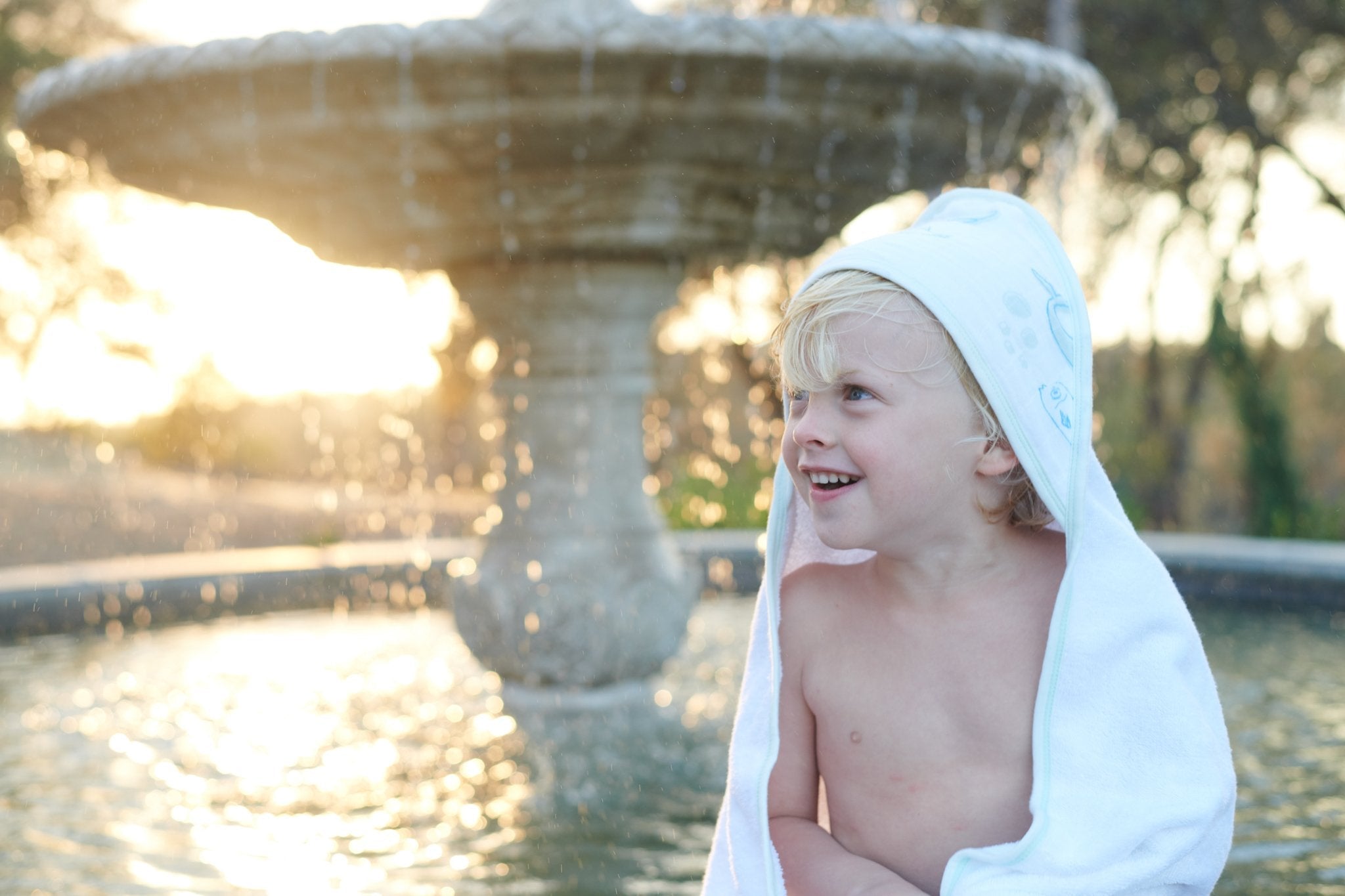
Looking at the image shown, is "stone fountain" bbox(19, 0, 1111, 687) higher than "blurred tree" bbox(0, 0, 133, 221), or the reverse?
"blurred tree" bbox(0, 0, 133, 221)

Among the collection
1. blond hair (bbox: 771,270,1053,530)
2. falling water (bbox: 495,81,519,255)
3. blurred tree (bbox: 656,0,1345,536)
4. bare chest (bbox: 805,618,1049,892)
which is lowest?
bare chest (bbox: 805,618,1049,892)

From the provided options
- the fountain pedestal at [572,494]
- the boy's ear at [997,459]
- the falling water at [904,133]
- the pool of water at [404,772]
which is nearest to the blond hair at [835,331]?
the boy's ear at [997,459]

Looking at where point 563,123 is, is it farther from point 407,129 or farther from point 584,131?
point 407,129

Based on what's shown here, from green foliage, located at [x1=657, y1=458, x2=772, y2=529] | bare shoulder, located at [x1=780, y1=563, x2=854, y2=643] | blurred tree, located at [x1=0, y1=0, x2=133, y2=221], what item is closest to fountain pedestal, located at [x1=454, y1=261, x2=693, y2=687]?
bare shoulder, located at [x1=780, y1=563, x2=854, y2=643]

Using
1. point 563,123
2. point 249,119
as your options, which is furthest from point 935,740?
point 249,119

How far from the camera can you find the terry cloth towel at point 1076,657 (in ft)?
4.71

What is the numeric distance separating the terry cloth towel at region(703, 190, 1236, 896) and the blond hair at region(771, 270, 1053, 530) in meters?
0.02

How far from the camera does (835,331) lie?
58.4 inches

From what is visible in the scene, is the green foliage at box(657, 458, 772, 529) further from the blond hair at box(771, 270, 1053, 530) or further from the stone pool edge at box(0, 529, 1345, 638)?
the blond hair at box(771, 270, 1053, 530)

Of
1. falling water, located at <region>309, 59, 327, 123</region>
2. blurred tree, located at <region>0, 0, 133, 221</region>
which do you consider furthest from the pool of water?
blurred tree, located at <region>0, 0, 133, 221</region>

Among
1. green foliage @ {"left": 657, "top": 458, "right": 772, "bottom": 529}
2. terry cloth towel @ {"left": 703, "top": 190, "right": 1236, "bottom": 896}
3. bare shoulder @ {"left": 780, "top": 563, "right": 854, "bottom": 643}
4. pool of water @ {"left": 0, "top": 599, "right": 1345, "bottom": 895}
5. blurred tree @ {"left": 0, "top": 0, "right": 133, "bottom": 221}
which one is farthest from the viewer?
blurred tree @ {"left": 0, "top": 0, "right": 133, "bottom": 221}

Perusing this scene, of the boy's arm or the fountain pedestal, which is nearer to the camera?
the boy's arm

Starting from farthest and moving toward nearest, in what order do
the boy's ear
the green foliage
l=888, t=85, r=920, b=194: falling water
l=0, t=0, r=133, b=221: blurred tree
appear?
l=0, t=0, r=133, b=221: blurred tree < the green foliage < l=888, t=85, r=920, b=194: falling water < the boy's ear

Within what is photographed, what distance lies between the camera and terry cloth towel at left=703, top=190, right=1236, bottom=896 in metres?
1.43
